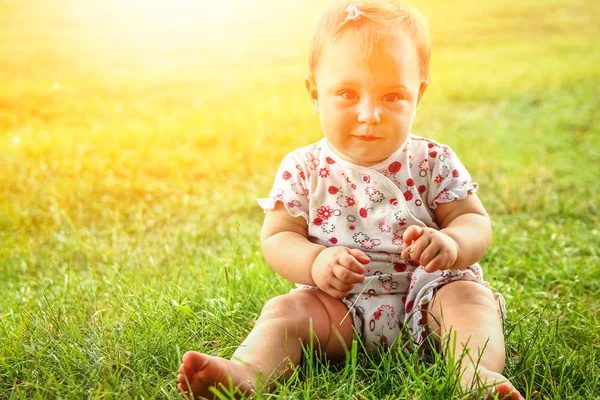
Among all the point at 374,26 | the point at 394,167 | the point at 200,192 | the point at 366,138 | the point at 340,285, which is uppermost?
the point at 374,26

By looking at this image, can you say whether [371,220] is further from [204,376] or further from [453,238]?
[204,376]

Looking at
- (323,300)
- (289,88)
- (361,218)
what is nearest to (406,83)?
(361,218)

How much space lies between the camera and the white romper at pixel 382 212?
200 cm

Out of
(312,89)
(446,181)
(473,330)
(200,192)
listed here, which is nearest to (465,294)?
(473,330)

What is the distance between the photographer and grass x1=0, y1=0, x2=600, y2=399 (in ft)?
6.18

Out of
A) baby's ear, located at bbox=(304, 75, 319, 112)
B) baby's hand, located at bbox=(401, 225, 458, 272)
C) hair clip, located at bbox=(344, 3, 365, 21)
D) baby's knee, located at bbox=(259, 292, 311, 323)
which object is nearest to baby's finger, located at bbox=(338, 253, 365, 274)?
baby's hand, located at bbox=(401, 225, 458, 272)

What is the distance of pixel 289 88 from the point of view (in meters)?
7.86

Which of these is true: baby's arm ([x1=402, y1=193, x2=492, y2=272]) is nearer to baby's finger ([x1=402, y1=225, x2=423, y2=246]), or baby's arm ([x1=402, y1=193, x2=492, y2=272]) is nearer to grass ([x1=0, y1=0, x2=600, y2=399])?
baby's finger ([x1=402, y1=225, x2=423, y2=246])

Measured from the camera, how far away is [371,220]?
2057 millimetres

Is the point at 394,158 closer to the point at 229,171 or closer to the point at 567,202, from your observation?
the point at 567,202

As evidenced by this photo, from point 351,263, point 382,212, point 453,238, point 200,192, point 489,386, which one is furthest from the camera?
point 200,192

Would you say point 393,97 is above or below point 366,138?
above

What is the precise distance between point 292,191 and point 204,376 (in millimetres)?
693

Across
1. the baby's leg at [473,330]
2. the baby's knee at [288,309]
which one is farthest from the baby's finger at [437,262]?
the baby's knee at [288,309]
